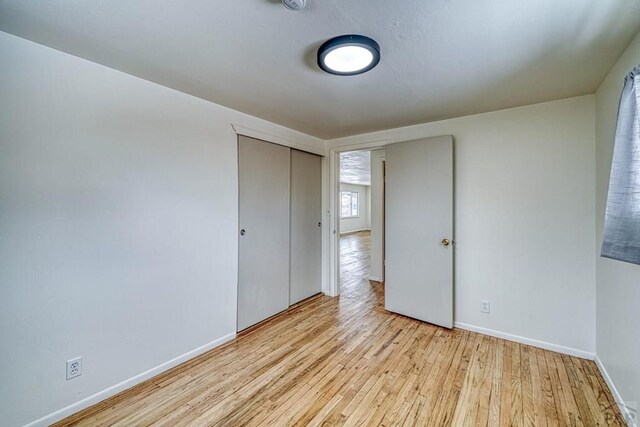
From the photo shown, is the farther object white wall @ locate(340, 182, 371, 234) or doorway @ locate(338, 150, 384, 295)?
white wall @ locate(340, 182, 371, 234)

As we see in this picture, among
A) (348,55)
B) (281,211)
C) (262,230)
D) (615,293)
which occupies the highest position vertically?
(348,55)

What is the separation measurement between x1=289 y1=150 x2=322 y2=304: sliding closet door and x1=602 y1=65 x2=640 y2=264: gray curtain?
2783 millimetres

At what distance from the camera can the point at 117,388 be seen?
1.84 metres

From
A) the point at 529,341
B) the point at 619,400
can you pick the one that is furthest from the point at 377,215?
the point at 619,400

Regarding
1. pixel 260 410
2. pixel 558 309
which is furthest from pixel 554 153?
pixel 260 410

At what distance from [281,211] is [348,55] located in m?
2.01

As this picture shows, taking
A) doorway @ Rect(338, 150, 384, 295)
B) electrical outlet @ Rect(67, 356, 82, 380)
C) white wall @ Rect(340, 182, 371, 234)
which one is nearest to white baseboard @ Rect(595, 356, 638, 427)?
doorway @ Rect(338, 150, 384, 295)

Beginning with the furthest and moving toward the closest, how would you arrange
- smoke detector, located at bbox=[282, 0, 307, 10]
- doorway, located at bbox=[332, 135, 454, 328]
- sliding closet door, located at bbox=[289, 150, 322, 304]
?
sliding closet door, located at bbox=[289, 150, 322, 304] < doorway, located at bbox=[332, 135, 454, 328] < smoke detector, located at bbox=[282, 0, 307, 10]

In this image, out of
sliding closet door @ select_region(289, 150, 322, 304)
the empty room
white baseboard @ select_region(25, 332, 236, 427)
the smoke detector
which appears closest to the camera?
the smoke detector

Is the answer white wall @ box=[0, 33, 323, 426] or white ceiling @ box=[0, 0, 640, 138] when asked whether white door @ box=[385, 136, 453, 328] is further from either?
white wall @ box=[0, 33, 323, 426]

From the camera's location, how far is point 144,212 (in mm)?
1989

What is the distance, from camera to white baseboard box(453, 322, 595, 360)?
225 centimetres

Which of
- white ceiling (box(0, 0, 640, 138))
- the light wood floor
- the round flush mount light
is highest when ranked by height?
white ceiling (box(0, 0, 640, 138))

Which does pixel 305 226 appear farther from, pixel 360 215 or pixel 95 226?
pixel 360 215
